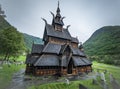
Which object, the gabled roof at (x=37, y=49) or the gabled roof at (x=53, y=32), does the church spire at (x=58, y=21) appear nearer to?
the gabled roof at (x=53, y=32)

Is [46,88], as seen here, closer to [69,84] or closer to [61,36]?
[69,84]

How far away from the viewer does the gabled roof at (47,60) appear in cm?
2147

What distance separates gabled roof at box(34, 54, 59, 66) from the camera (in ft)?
70.4

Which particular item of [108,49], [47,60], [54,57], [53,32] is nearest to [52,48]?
[54,57]

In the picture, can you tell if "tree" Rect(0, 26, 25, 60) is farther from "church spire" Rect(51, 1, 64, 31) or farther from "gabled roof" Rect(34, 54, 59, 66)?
"gabled roof" Rect(34, 54, 59, 66)

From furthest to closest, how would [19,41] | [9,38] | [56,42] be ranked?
[19,41] < [9,38] < [56,42]

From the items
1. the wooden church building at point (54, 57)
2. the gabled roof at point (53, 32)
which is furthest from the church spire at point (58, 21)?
the gabled roof at point (53, 32)

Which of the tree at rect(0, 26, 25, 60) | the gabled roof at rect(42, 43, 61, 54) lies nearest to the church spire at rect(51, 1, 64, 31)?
the gabled roof at rect(42, 43, 61, 54)

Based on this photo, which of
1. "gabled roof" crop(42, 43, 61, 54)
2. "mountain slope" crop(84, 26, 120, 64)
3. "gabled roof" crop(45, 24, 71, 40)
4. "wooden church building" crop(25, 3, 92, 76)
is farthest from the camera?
"mountain slope" crop(84, 26, 120, 64)

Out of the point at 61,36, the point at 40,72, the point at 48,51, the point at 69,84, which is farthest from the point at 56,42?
the point at 69,84

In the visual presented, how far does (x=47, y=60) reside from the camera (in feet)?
74.5

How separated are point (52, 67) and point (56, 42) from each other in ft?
23.1

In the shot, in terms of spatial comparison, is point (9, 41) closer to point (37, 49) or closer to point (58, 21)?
point (37, 49)

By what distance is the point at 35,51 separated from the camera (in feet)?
82.7
